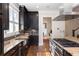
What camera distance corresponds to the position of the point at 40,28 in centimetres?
588

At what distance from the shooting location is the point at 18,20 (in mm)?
3707

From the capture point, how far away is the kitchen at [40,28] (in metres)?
1.58

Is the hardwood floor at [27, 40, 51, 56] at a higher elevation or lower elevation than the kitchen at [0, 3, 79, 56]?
lower

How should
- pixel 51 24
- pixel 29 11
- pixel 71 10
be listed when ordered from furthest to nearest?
pixel 29 11, pixel 51 24, pixel 71 10

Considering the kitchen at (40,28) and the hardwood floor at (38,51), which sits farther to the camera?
the hardwood floor at (38,51)

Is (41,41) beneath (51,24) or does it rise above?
beneath

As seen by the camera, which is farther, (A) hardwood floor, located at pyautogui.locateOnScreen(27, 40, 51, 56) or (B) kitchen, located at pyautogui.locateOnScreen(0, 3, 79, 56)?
(A) hardwood floor, located at pyautogui.locateOnScreen(27, 40, 51, 56)

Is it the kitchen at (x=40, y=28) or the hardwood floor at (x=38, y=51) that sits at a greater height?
the kitchen at (x=40, y=28)

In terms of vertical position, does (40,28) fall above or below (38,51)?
above

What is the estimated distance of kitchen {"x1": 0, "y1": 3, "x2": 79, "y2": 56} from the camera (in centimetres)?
158

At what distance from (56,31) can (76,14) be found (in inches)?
57.1

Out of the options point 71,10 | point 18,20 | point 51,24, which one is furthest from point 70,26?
point 18,20

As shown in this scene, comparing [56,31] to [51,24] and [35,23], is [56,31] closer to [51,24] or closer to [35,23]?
[51,24]

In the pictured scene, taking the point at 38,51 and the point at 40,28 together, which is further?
the point at 40,28
